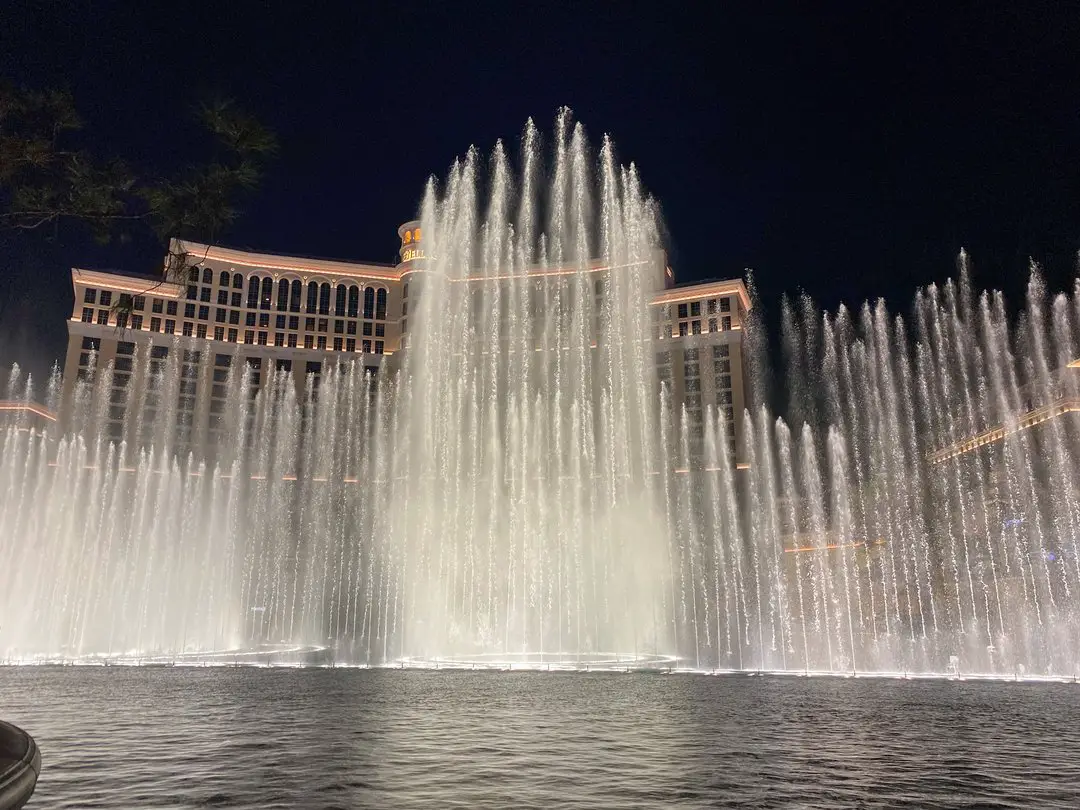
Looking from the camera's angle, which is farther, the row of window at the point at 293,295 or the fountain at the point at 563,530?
the row of window at the point at 293,295

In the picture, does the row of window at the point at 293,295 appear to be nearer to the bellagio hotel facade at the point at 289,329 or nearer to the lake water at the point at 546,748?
the bellagio hotel facade at the point at 289,329

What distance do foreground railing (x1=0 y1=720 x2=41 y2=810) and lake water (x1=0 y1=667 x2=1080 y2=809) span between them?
1.39 meters

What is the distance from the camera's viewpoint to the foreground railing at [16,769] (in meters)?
3.79

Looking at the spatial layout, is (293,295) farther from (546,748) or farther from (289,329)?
(546,748)

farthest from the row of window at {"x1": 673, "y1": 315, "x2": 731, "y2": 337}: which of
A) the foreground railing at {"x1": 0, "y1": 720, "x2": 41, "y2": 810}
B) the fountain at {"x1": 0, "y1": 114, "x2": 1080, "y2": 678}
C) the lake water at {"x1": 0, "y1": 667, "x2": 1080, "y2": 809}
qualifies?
the foreground railing at {"x1": 0, "y1": 720, "x2": 41, "y2": 810}

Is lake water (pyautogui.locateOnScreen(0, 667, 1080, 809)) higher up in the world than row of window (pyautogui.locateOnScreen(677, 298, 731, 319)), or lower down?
lower down

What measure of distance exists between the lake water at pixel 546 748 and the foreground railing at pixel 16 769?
139 cm

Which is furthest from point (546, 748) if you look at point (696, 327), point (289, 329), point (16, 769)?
point (289, 329)

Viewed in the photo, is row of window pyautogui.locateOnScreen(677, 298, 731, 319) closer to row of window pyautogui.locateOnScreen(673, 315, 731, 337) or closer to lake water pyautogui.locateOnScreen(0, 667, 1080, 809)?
row of window pyautogui.locateOnScreen(673, 315, 731, 337)

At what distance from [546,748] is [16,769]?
5.41 metres

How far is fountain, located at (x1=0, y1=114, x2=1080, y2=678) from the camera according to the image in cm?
3300

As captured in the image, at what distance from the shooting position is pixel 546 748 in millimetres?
8258

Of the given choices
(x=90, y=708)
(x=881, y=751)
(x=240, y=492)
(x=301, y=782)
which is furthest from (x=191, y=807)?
(x=240, y=492)

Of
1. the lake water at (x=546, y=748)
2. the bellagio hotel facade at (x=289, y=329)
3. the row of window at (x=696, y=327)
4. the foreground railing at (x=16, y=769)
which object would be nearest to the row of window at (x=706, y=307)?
the bellagio hotel facade at (x=289, y=329)
